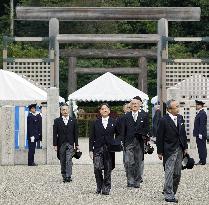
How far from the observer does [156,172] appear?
64.0 ft

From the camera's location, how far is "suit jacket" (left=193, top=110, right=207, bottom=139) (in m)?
21.8

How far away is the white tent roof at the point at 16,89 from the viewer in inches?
1068

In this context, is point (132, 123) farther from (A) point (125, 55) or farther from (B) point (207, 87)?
(A) point (125, 55)

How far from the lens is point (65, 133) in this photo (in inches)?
693

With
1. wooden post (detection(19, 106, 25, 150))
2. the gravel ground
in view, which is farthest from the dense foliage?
the gravel ground

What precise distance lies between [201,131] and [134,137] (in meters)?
5.60

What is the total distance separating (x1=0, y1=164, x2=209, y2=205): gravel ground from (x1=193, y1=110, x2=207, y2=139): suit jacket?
1.29 metres

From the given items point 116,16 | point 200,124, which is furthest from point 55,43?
point 200,124

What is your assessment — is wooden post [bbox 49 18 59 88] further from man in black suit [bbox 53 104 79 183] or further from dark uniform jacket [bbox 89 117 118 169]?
dark uniform jacket [bbox 89 117 118 169]

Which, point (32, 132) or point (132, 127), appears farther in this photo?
point (32, 132)

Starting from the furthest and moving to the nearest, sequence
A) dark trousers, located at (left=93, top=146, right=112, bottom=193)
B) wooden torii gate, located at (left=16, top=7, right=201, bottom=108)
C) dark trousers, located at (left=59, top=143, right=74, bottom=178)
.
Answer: wooden torii gate, located at (left=16, top=7, right=201, bottom=108)
dark trousers, located at (left=59, top=143, right=74, bottom=178)
dark trousers, located at (left=93, top=146, right=112, bottom=193)

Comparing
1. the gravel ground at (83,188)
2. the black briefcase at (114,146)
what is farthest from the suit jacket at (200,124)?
the black briefcase at (114,146)

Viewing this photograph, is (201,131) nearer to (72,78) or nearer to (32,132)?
(32,132)

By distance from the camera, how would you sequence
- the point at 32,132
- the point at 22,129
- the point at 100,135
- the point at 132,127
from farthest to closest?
the point at 22,129
the point at 32,132
the point at 132,127
the point at 100,135
